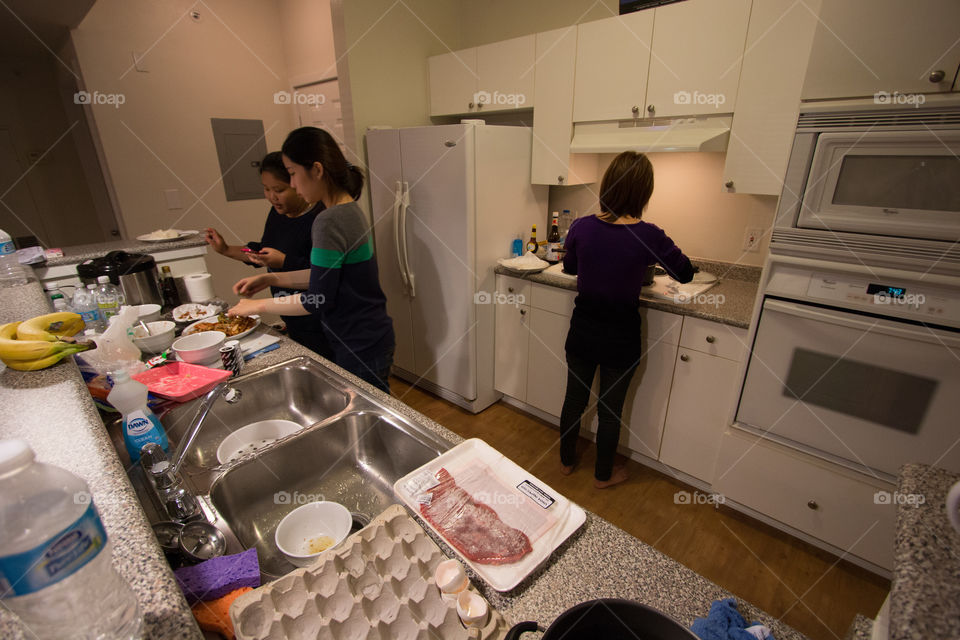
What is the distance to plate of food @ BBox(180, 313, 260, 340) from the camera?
1.53 metres

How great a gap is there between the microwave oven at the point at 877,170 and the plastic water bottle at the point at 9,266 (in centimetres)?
281

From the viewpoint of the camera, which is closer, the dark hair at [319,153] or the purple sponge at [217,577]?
the purple sponge at [217,577]

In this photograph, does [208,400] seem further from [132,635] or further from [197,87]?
[197,87]

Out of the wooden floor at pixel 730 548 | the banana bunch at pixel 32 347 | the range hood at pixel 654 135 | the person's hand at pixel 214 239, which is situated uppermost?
the range hood at pixel 654 135

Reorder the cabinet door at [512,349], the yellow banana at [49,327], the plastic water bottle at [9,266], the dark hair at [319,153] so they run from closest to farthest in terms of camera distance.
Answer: the yellow banana at [49,327] → the dark hair at [319,153] → the plastic water bottle at [9,266] → the cabinet door at [512,349]

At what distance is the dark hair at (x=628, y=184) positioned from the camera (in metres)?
1.71

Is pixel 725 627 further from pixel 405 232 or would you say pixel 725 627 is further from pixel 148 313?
pixel 405 232

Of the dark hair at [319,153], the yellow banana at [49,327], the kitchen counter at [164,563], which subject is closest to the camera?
the kitchen counter at [164,563]

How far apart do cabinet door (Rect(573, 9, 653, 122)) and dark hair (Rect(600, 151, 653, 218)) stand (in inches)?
18.6

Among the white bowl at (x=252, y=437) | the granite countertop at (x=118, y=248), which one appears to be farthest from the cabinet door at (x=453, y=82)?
the white bowl at (x=252, y=437)

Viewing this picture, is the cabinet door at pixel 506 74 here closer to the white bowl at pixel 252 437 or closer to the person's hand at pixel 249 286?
the person's hand at pixel 249 286

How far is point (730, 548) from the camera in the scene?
5.92 feet

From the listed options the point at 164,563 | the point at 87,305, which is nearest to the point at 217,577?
the point at 164,563

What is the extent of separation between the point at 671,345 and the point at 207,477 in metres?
1.81
